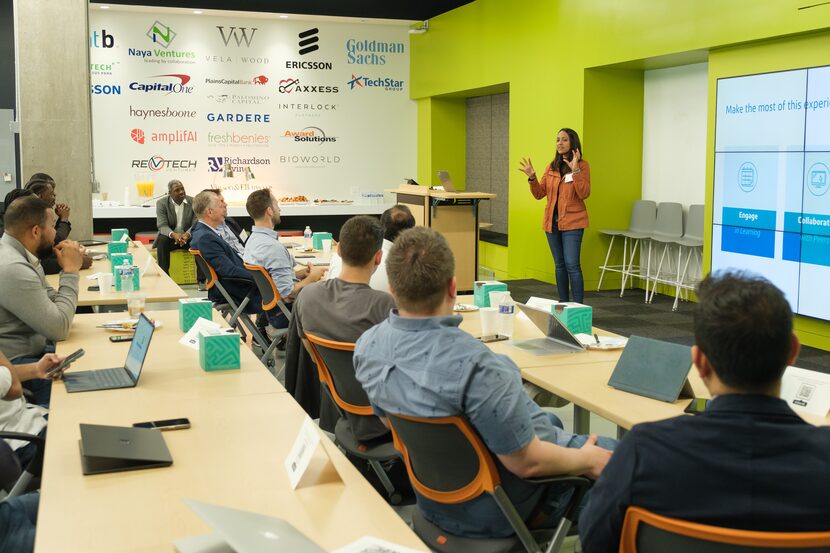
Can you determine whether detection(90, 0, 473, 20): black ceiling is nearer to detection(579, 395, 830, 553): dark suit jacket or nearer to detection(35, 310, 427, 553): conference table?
detection(35, 310, 427, 553): conference table

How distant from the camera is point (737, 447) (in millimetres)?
1547

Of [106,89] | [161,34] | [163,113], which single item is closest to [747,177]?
[163,113]

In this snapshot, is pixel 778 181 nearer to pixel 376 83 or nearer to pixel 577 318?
pixel 577 318

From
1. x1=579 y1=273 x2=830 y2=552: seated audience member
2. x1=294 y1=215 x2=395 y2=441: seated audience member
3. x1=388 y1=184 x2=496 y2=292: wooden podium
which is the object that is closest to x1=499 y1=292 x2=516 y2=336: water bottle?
x1=294 y1=215 x2=395 y2=441: seated audience member

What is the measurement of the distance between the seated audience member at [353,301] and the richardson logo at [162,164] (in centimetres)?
1030

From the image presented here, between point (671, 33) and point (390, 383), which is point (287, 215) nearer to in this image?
point (671, 33)

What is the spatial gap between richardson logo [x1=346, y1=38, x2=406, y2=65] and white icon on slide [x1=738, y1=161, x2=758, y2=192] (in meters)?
7.86

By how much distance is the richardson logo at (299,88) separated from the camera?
13.8m

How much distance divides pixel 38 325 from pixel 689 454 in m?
3.03

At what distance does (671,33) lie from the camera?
27.0ft

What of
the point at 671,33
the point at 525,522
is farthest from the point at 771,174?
the point at 525,522

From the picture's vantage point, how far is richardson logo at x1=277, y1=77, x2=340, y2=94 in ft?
45.4

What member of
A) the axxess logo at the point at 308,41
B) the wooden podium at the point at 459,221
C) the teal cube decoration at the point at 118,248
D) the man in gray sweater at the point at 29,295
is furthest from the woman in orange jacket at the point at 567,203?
the axxess logo at the point at 308,41

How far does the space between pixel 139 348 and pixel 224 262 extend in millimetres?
3149
